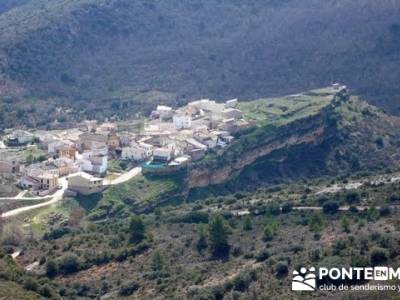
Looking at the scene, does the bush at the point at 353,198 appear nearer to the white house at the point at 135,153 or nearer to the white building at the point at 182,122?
the white house at the point at 135,153

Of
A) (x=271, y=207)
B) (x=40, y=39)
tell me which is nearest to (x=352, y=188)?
(x=271, y=207)

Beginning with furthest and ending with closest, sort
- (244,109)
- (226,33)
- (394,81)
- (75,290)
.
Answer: (226,33), (394,81), (244,109), (75,290)

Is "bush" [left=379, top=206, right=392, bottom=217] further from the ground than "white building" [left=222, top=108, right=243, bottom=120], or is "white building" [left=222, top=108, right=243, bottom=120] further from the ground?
"white building" [left=222, top=108, right=243, bottom=120]

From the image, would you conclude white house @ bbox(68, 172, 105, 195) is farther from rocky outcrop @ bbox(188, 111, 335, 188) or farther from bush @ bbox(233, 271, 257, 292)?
bush @ bbox(233, 271, 257, 292)

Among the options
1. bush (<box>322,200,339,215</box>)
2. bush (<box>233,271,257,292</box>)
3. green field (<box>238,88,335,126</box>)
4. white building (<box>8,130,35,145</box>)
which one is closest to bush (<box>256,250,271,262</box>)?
bush (<box>233,271,257,292</box>)

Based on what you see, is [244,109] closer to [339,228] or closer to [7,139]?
[7,139]
